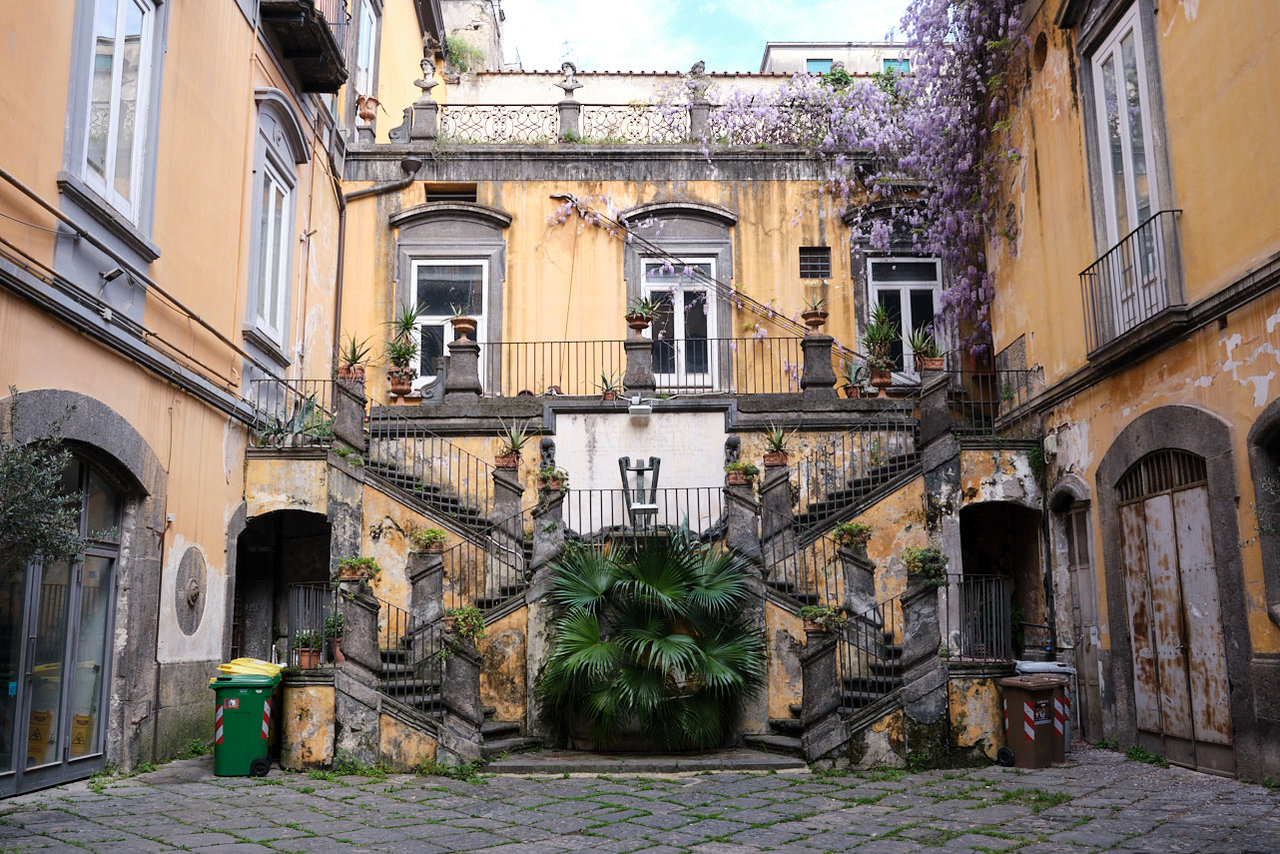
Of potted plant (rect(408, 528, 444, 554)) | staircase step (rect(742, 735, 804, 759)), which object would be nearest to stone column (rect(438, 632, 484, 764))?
potted plant (rect(408, 528, 444, 554))

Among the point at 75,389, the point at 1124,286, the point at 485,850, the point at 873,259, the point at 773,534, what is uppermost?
the point at 873,259

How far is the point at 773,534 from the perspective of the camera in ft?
38.3

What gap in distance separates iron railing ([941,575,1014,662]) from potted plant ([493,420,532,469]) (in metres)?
5.30

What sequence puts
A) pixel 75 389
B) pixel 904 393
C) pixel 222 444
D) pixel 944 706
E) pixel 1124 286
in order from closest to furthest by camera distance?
pixel 75 389
pixel 944 706
pixel 1124 286
pixel 222 444
pixel 904 393

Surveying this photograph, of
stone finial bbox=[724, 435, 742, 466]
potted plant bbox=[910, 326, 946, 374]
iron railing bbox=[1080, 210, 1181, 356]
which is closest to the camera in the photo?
iron railing bbox=[1080, 210, 1181, 356]

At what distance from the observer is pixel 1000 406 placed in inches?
537

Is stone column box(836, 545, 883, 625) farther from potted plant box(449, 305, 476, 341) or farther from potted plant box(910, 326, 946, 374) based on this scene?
potted plant box(449, 305, 476, 341)

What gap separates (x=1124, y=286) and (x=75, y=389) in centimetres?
956

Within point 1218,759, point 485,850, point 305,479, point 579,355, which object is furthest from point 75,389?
point 1218,759

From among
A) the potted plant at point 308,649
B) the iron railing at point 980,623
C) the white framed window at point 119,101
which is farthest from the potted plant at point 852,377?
the white framed window at point 119,101

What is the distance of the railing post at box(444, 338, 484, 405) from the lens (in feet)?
46.1

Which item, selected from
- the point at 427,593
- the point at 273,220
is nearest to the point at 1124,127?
the point at 427,593

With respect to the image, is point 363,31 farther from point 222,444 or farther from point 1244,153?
point 1244,153

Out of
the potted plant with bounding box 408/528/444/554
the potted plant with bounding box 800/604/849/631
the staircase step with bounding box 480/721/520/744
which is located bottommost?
the staircase step with bounding box 480/721/520/744
